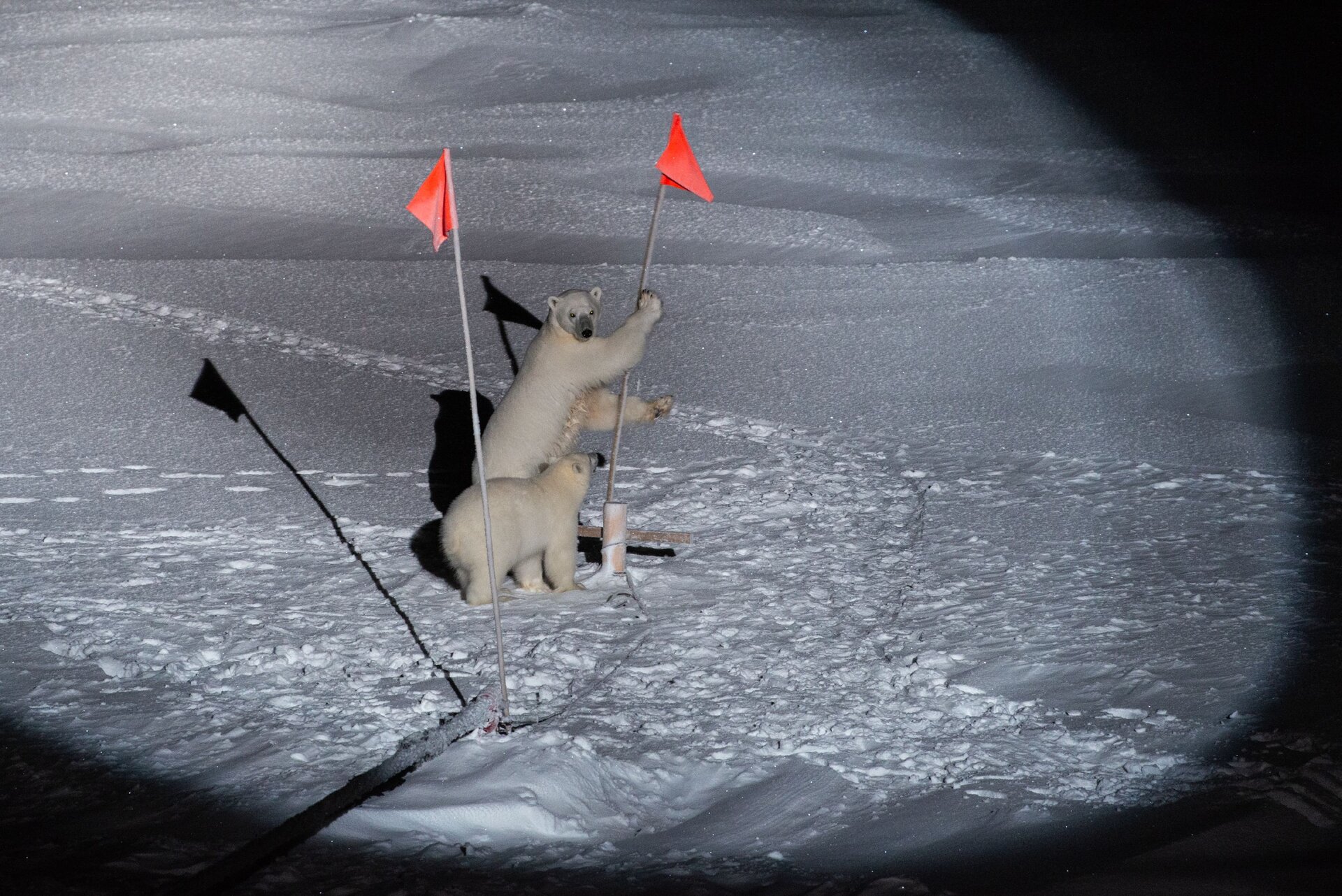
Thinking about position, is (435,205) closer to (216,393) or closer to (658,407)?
(658,407)

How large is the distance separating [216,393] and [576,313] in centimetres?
289

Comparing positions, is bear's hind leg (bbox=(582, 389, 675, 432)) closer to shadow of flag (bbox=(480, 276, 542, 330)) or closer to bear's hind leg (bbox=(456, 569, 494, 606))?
bear's hind leg (bbox=(456, 569, 494, 606))

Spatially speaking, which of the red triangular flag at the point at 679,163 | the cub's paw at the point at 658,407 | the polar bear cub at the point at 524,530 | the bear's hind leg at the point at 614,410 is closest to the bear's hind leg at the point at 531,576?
the polar bear cub at the point at 524,530

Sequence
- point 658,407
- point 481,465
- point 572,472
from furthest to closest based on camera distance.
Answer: point 658,407
point 572,472
point 481,465

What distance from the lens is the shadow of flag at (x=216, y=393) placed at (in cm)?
615

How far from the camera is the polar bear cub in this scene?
157 inches

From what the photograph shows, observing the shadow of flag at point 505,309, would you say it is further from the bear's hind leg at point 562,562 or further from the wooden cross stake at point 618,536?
the bear's hind leg at point 562,562

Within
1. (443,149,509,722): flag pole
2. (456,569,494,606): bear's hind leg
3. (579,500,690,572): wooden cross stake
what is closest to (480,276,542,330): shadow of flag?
(579,500,690,572): wooden cross stake

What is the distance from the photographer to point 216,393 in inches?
249

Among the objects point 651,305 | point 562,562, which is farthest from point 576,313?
point 562,562

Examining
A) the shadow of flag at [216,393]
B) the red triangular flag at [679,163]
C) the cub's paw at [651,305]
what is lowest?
the cub's paw at [651,305]

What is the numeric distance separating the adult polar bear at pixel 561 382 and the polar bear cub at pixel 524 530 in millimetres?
109

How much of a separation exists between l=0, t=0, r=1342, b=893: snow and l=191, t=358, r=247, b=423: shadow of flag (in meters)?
0.07

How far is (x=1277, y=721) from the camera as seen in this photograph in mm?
3270
